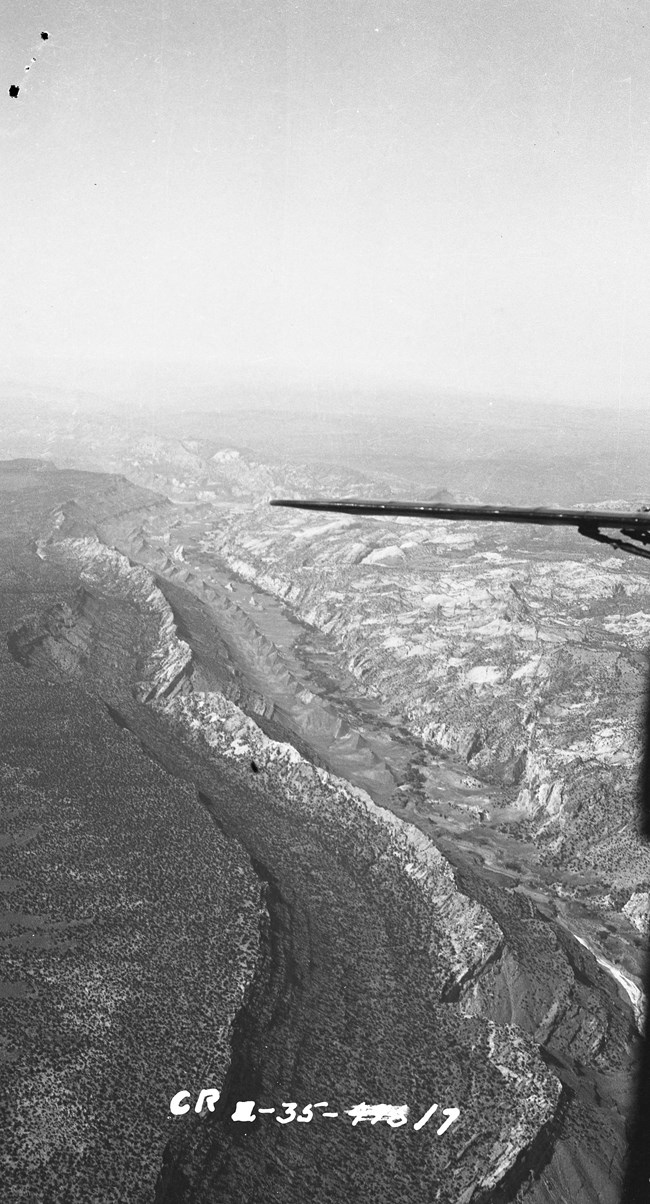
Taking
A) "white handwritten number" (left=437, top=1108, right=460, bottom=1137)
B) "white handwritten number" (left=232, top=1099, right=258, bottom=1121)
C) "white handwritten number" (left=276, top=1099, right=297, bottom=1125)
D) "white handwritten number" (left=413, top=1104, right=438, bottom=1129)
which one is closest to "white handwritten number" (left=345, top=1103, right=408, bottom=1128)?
"white handwritten number" (left=413, top=1104, right=438, bottom=1129)

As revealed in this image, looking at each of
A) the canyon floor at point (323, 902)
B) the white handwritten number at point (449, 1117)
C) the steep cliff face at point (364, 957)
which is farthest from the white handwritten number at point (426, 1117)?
the steep cliff face at point (364, 957)

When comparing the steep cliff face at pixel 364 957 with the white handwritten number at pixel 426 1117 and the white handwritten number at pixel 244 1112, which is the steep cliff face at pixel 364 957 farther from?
the white handwritten number at pixel 426 1117

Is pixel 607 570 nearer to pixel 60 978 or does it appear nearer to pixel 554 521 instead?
pixel 60 978

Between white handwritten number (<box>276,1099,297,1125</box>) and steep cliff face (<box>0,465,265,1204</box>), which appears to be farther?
white handwritten number (<box>276,1099,297,1125</box>)

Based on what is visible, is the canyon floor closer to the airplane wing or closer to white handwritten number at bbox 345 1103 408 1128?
white handwritten number at bbox 345 1103 408 1128

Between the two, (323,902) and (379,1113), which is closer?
(379,1113)

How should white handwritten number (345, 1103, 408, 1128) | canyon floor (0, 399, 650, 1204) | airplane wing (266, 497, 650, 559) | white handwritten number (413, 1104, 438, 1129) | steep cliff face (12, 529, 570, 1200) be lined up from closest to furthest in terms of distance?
airplane wing (266, 497, 650, 559), canyon floor (0, 399, 650, 1204), white handwritten number (345, 1103, 408, 1128), steep cliff face (12, 529, 570, 1200), white handwritten number (413, 1104, 438, 1129)

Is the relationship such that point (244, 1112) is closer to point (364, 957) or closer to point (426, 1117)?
point (426, 1117)

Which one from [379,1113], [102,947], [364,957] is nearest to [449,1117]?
[379,1113]
